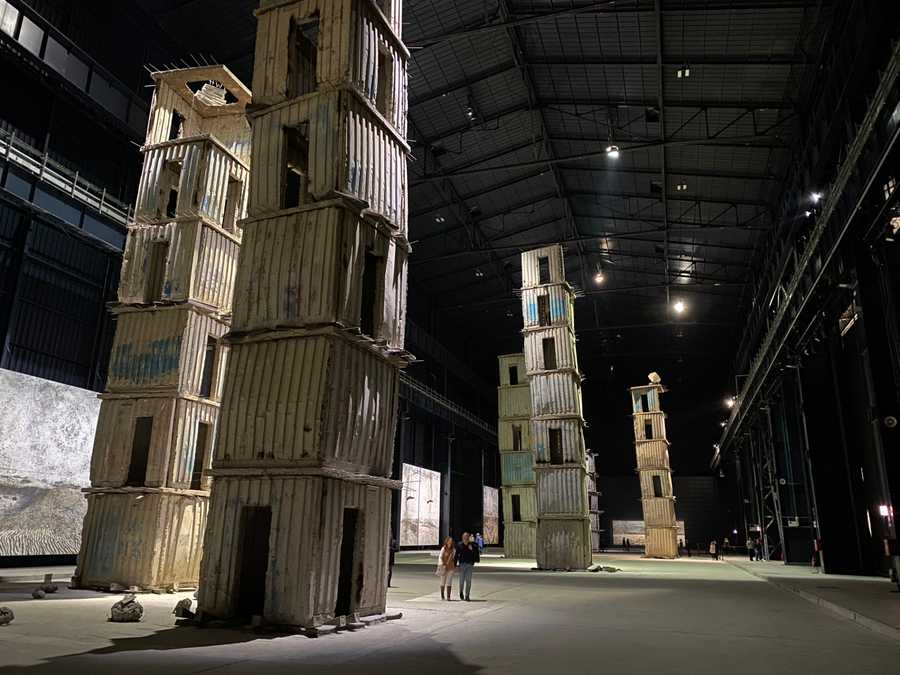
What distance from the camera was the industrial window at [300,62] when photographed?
1345 cm

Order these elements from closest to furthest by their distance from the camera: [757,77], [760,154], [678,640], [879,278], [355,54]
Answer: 1. [678,640]
2. [355,54]
3. [879,278]
4. [757,77]
5. [760,154]

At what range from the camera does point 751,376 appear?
35938 millimetres

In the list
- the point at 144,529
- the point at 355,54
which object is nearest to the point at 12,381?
the point at 144,529

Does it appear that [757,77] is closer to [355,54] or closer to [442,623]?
[355,54]

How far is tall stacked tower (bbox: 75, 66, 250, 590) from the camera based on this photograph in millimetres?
15695

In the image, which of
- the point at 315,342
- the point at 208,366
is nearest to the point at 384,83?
the point at 315,342

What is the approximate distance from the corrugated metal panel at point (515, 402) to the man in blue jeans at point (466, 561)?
25.7 metres

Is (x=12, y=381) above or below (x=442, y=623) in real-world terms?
above

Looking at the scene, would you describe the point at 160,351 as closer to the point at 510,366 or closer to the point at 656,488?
the point at 510,366

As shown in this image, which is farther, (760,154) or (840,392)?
(760,154)

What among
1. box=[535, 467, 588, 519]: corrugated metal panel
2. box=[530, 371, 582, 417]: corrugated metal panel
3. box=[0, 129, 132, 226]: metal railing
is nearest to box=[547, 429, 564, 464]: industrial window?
box=[535, 467, 588, 519]: corrugated metal panel

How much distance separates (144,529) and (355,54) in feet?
39.2

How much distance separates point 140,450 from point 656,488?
34.5 meters

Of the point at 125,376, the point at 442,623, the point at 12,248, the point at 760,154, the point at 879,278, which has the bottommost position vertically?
the point at 442,623
